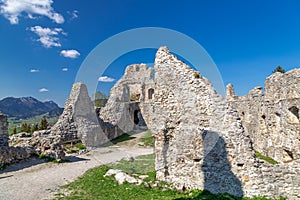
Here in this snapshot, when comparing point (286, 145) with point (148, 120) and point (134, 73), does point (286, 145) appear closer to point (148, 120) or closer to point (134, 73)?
point (148, 120)

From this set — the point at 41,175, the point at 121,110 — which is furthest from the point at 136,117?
the point at 41,175

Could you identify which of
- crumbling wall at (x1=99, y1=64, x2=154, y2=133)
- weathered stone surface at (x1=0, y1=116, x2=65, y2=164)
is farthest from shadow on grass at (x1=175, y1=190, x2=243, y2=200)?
crumbling wall at (x1=99, y1=64, x2=154, y2=133)

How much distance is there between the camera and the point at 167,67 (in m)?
9.94

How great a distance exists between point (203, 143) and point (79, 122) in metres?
14.8

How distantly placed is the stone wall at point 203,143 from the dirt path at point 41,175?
16.2 ft

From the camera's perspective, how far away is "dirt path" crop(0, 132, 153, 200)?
8914mm

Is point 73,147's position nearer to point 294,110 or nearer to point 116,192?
point 116,192

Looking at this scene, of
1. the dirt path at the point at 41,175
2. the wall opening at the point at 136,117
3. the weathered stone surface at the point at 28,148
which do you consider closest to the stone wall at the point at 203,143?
the dirt path at the point at 41,175

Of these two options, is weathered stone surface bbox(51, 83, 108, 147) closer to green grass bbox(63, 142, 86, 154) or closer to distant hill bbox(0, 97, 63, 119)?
green grass bbox(63, 142, 86, 154)

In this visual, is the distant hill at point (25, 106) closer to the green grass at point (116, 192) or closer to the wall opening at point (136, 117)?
the wall opening at point (136, 117)

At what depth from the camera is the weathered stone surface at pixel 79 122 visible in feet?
65.1

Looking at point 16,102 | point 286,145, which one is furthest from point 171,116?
point 16,102

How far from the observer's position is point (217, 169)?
27.6ft

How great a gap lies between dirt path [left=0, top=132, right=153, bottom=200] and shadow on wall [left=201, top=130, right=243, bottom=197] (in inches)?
243
